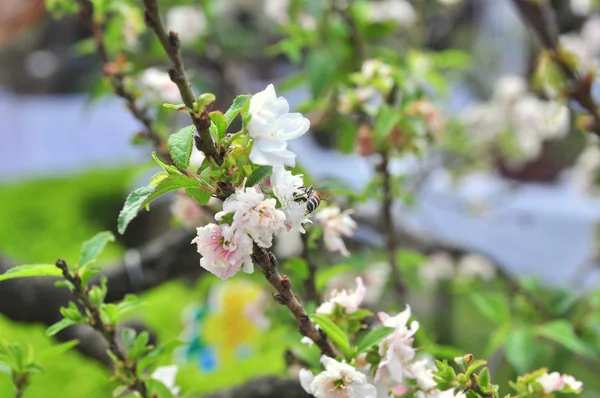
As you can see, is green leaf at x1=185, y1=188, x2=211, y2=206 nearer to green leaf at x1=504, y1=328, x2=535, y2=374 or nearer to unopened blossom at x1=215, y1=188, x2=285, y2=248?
unopened blossom at x1=215, y1=188, x2=285, y2=248

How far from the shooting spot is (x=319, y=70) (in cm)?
60

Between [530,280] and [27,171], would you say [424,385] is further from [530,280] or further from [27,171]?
[27,171]

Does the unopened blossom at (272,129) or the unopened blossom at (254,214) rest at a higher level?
the unopened blossom at (272,129)

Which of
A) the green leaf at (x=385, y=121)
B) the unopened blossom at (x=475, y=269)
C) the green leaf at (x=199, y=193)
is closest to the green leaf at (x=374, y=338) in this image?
the green leaf at (x=199, y=193)

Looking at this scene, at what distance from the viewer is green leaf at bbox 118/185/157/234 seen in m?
0.25

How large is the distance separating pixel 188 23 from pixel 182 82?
0.56 metres

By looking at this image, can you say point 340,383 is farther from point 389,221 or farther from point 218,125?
point 389,221

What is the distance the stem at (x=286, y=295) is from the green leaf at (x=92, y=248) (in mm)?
122

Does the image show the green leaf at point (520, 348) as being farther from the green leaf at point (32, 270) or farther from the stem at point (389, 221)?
the green leaf at point (32, 270)

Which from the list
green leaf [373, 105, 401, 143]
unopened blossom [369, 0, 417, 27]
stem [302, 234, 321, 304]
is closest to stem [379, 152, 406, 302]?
green leaf [373, 105, 401, 143]

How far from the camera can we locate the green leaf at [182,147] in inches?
10.6

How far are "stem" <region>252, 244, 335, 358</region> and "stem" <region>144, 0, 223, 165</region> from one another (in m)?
0.05

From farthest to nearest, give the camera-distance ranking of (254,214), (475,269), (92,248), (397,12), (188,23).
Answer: (475,269)
(397,12)
(188,23)
(92,248)
(254,214)

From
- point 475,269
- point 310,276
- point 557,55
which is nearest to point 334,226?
point 310,276
